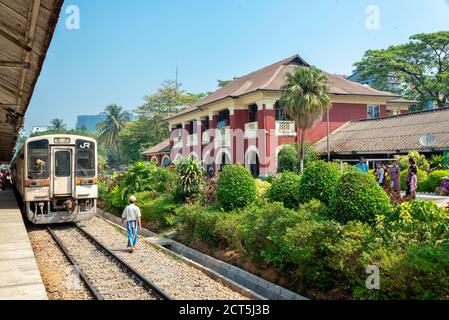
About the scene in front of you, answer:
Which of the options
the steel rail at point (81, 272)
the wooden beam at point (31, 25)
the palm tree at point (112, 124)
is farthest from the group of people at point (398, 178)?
the palm tree at point (112, 124)

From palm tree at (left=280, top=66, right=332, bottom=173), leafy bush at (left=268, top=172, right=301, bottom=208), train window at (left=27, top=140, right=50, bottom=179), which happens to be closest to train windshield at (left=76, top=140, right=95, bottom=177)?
train window at (left=27, top=140, right=50, bottom=179)

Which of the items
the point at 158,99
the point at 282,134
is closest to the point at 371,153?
the point at 282,134

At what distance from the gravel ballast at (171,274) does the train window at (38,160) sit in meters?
3.13

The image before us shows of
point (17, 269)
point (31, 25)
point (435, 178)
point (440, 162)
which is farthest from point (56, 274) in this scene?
point (440, 162)

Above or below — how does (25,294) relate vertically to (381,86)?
below

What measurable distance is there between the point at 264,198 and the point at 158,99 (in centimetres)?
4593

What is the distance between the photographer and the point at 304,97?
25.4 m

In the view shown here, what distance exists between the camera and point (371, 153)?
2488 centimetres

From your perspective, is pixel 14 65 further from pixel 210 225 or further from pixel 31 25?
pixel 210 225

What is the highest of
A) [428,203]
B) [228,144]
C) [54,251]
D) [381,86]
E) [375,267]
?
[381,86]

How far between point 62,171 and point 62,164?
0.81 feet

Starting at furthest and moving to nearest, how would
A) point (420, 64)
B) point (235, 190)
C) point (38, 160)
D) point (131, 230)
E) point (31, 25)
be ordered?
point (420, 64) → point (38, 160) → point (235, 190) → point (131, 230) → point (31, 25)

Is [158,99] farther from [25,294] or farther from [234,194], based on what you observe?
[25,294]
